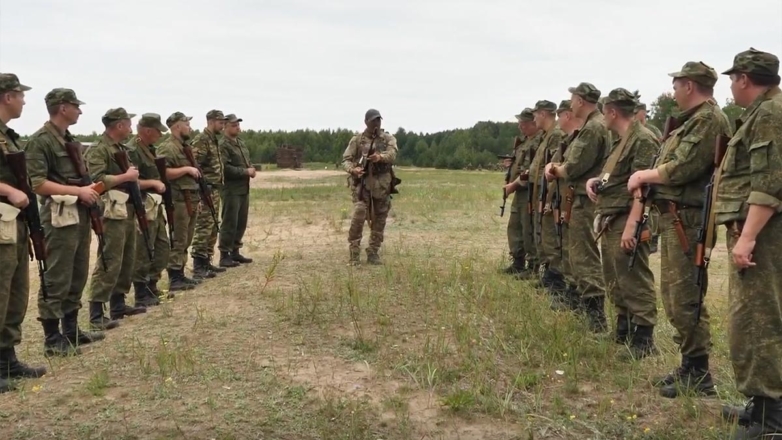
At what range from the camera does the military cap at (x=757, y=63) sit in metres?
3.39

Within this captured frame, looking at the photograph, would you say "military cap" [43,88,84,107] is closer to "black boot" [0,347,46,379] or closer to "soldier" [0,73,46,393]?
"soldier" [0,73,46,393]

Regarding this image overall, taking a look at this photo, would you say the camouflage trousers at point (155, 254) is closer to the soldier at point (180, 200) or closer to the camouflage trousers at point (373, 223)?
the soldier at point (180, 200)

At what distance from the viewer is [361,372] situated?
14.6 ft

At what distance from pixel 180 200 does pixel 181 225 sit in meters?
0.31

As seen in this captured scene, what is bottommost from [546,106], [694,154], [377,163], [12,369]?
[12,369]

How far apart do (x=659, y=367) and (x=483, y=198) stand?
15.1 m

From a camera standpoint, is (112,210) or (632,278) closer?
(632,278)

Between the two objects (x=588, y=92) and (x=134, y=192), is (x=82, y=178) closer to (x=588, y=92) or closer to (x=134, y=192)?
(x=134, y=192)

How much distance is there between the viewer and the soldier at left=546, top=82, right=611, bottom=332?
223 inches

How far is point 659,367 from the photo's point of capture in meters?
4.59

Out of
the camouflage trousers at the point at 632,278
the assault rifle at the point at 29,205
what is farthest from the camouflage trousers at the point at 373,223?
the assault rifle at the point at 29,205

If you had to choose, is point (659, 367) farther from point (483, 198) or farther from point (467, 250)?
point (483, 198)

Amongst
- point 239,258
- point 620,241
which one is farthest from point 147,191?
point 620,241

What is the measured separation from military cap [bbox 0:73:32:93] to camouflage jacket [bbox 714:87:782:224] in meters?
4.87
